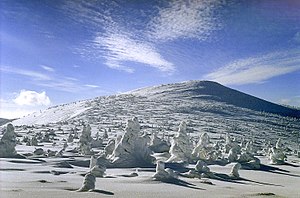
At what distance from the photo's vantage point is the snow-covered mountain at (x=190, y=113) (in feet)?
116

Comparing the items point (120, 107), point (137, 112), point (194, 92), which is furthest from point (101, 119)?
point (194, 92)

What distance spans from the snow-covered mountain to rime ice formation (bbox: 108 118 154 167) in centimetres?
1730

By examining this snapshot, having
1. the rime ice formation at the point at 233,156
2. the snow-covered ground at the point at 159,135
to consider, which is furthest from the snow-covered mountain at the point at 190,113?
the rime ice formation at the point at 233,156

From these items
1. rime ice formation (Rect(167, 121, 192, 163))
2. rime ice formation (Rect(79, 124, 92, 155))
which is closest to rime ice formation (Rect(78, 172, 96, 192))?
rime ice formation (Rect(167, 121, 192, 163))

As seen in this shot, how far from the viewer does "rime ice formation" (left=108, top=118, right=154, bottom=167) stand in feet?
34.0

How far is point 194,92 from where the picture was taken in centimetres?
6112

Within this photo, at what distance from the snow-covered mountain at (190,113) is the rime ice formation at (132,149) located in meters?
17.3

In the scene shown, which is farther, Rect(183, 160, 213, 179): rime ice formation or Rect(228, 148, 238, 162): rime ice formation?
Rect(228, 148, 238, 162): rime ice formation

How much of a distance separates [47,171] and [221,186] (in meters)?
3.32

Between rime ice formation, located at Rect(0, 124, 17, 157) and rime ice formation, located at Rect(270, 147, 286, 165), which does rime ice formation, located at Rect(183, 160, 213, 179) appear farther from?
rime ice formation, located at Rect(270, 147, 286, 165)

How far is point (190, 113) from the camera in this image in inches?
1766

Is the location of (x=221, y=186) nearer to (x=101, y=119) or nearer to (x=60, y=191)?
(x=60, y=191)

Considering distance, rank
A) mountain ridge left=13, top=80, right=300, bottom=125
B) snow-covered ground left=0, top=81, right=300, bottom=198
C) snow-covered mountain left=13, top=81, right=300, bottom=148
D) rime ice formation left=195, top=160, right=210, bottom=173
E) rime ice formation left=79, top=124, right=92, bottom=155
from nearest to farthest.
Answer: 1. snow-covered ground left=0, top=81, right=300, bottom=198
2. rime ice formation left=195, top=160, right=210, bottom=173
3. rime ice formation left=79, top=124, right=92, bottom=155
4. snow-covered mountain left=13, top=81, right=300, bottom=148
5. mountain ridge left=13, top=80, right=300, bottom=125

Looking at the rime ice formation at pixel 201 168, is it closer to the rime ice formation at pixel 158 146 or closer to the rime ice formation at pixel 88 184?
the rime ice formation at pixel 88 184
